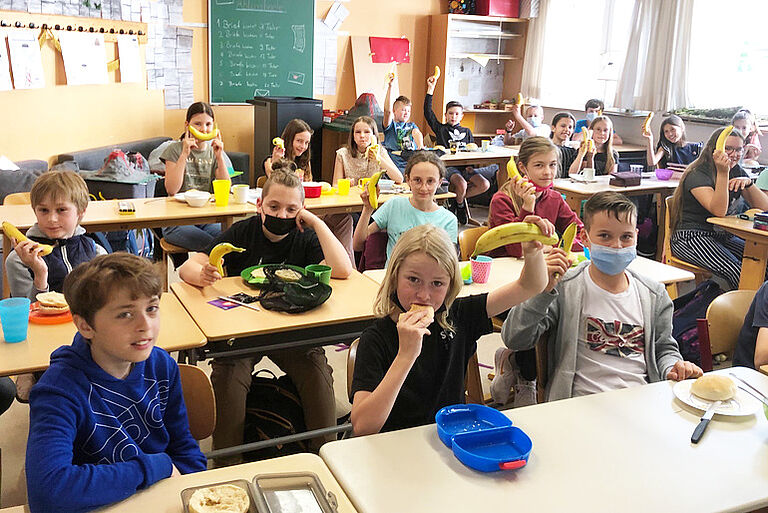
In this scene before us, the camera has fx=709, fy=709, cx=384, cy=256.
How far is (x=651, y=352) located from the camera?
2.37 m

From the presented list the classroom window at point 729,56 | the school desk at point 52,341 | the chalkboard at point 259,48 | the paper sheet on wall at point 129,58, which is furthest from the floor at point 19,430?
the classroom window at point 729,56

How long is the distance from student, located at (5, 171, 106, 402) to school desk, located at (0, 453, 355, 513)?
1477 mm

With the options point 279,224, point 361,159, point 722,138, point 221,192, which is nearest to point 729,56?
point 722,138

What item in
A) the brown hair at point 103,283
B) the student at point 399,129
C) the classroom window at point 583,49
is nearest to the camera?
the brown hair at point 103,283

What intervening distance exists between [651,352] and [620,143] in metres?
6.31

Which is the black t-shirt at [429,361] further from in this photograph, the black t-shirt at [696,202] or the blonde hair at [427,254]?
the black t-shirt at [696,202]

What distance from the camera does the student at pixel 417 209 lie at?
3678 millimetres

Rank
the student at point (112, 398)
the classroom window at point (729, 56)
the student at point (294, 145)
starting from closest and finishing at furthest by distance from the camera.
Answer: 1. the student at point (112, 398)
2. the student at point (294, 145)
3. the classroom window at point (729, 56)

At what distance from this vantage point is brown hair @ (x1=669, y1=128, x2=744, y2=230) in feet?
15.4

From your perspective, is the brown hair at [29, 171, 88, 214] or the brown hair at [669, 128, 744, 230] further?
the brown hair at [669, 128, 744, 230]

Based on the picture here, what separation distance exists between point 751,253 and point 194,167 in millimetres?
3634

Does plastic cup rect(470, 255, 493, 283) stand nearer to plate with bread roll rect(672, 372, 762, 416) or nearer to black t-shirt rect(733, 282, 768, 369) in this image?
black t-shirt rect(733, 282, 768, 369)

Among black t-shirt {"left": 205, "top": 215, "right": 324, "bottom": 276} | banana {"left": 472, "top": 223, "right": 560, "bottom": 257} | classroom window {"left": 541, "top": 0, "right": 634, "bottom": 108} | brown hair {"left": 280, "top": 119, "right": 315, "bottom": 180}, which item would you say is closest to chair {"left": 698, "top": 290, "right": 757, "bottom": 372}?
banana {"left": 472, "top": 223, "right": 560, "bottom": 257}

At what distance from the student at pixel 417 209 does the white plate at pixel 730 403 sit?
1858 mm
